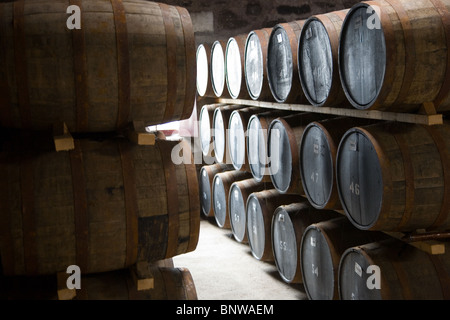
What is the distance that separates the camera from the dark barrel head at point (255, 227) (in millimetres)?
5344

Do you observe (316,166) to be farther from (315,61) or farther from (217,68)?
(217,68)

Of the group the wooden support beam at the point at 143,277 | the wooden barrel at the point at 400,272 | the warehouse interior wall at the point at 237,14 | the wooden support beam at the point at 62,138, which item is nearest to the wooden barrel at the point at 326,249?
the wooden barrel at the point at 400,272

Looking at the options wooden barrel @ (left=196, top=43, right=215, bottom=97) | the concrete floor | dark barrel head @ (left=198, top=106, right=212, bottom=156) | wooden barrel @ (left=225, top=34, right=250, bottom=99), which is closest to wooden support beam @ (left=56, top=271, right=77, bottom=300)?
the concrete floor

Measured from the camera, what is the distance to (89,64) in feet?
9.60

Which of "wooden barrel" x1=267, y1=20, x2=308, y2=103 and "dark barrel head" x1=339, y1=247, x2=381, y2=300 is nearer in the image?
"dark barrel head" x1=339, y1=247, x2=381, y2=300

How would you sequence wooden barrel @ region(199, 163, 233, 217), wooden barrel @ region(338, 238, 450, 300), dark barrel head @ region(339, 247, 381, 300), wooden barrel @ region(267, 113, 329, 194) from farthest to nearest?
wooden barrel @ region(199, 163, 233, 217) < wooden barrel @ region(267, 113, 329, 194) < dark barrel head @ region(339, 247, 381, 300) < wooden barrel @ region(338, 238, 450, 300)

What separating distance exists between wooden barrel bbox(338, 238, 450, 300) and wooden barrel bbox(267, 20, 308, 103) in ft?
5.72

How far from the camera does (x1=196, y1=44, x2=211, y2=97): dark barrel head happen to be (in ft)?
23.4

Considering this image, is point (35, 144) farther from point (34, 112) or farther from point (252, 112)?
point (252, 112)

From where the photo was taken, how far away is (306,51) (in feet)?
13.9

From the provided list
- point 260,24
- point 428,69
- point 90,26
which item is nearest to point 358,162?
point 428,69

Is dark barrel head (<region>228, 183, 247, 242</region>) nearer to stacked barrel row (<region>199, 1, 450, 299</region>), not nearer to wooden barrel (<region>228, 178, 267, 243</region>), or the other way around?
wooden barrel (<region>228, 178, 267, 243</region>)

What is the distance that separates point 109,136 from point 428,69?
6.70 ft

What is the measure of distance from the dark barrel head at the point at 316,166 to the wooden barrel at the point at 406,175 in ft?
1.91
